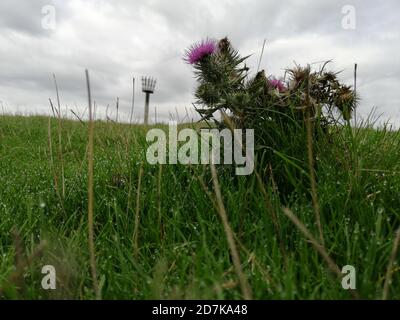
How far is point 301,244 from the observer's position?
2.02 meters

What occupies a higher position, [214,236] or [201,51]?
[201,51]

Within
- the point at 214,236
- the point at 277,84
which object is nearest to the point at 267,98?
the point at 277,84

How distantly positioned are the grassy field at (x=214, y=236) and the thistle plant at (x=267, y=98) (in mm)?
178

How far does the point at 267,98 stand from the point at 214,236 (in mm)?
1225

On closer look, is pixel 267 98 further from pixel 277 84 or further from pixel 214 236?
pixel 214 236

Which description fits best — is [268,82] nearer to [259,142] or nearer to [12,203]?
[259,142]

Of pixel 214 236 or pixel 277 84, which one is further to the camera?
pixel 277 84

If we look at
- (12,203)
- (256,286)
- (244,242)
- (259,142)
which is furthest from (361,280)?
(12,203)

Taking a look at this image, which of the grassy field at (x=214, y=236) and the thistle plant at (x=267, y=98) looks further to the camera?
the thistle plant at (x=267, y=98)

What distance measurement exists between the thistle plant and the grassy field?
178 mm

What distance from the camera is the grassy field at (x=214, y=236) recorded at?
5.81 ft

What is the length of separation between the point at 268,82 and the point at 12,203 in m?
2.17

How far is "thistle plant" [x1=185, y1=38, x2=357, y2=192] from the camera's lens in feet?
9.29

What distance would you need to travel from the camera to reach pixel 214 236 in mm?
2178
